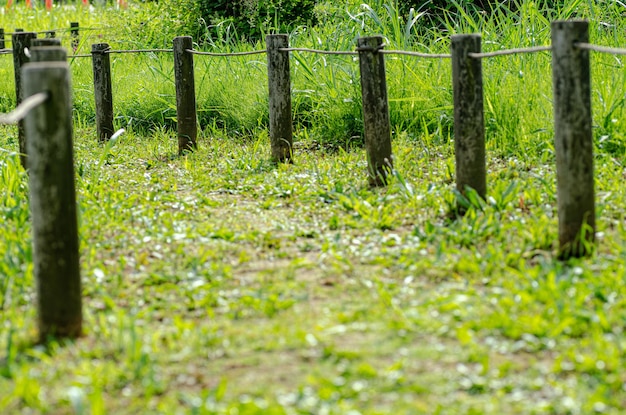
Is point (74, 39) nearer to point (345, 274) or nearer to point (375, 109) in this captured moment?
point (375, 109)

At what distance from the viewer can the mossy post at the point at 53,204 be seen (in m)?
3.41

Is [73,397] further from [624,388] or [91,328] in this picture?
[624,388]

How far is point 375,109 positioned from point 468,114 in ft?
3.23

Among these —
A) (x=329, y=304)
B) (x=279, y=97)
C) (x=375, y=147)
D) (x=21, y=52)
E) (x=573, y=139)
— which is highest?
(x=21, y=52)

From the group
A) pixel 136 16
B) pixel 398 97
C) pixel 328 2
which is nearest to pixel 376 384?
pixel 398 97

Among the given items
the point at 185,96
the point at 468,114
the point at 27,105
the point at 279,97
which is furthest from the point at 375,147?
the point at 27,105

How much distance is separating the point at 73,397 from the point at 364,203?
2.74 meters

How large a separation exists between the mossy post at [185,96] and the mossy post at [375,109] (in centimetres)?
199

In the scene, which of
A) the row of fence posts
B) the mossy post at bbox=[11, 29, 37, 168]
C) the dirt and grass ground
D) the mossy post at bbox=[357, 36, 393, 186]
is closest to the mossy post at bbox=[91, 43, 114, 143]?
the mossy post at bbox=[11, 29, 37, 168]

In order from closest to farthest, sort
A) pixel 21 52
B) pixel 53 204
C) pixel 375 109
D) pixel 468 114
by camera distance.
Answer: pixel 53 204 → pixel 468 114 → pixel 375 109 → pixel 21 52

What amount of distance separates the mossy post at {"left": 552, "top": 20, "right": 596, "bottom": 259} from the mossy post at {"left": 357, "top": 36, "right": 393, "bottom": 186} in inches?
68.0

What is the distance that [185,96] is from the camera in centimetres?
758

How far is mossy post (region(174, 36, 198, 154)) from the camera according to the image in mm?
7473

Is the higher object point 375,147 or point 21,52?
point 21,52
